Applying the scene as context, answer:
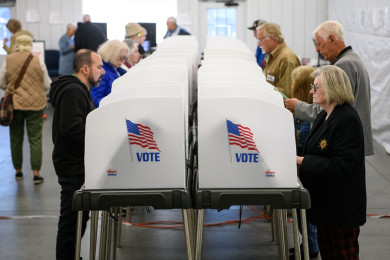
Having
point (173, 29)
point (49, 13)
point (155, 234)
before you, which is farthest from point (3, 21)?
point (155, 234)

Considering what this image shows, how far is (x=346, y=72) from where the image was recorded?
4359 mm

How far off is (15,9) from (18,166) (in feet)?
28.4

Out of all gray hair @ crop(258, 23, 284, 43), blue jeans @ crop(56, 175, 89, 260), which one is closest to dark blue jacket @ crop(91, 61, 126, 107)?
blue jeans @ crop(56, 175, 89, 260)

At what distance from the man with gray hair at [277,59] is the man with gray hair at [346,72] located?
116 cm

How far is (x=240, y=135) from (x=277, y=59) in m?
3.03

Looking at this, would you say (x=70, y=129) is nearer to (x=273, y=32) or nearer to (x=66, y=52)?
(x=273, y=32)

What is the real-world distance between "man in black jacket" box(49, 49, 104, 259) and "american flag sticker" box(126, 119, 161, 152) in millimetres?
880

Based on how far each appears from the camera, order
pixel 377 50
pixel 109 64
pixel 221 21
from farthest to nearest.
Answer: pixel 221 21 → pixel 377 50 → pixel 109 64

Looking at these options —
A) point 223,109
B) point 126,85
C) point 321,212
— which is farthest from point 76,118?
point 321,212

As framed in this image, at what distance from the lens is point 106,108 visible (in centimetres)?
308

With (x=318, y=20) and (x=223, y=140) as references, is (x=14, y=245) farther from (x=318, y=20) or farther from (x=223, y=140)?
(x=318, y=20)

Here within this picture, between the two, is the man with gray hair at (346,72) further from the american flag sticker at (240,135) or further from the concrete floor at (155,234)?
the american flag sticker at (240,135)

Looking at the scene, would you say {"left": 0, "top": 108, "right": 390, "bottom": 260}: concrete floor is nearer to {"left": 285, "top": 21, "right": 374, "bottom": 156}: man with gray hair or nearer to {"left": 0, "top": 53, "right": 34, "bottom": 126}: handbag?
{"left": 0, "top": 53, "right": 34, "bottom": 126}: handbag

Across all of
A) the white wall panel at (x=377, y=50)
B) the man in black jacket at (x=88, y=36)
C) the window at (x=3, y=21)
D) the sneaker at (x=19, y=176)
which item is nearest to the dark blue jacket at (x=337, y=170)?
the sneaker at (x=19, y=176)
